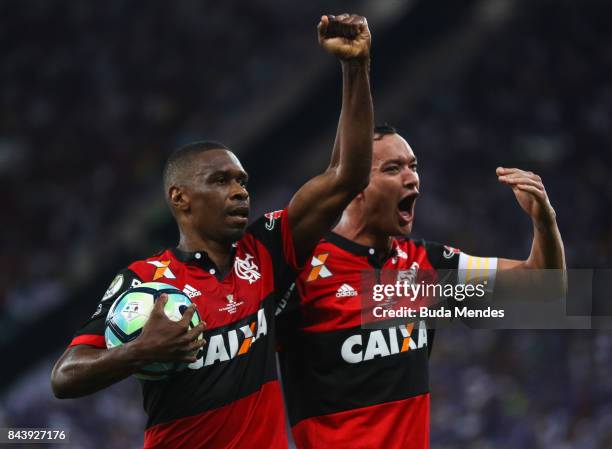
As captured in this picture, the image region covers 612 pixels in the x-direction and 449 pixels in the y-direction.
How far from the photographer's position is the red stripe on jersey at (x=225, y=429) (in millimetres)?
3420

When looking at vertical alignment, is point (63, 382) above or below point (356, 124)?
below

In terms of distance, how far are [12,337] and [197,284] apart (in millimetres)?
8273

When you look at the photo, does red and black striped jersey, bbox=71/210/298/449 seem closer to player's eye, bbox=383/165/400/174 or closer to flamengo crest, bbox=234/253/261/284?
flamengo crest, bbox=234/253/261/284

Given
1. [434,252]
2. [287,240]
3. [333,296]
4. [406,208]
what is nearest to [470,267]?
[434,252]

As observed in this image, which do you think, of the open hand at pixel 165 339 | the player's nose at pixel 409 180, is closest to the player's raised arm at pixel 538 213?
the player's nose at pixel 409 180

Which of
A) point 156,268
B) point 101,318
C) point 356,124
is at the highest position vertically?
point 356,124

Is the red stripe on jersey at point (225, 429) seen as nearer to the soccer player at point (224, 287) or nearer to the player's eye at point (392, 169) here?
A: the soccer player at point (224, 287)

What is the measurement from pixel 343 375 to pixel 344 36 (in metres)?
1.50

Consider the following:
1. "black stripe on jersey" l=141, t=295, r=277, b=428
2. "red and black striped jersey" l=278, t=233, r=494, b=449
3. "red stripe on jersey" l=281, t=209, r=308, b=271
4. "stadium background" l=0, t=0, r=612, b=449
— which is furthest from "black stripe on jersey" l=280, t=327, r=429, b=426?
"stadium background" l=0, t=0, r=612, b=449

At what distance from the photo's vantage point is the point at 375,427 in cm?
394

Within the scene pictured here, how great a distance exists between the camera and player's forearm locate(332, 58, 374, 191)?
136 inches

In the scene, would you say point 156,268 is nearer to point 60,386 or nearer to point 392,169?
point 60,386

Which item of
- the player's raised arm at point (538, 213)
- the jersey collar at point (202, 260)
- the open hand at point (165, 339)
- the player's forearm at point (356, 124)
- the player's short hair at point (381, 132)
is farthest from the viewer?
the player's short hair at point (381, 132)

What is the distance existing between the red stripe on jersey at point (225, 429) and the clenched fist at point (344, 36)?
4.34 feet
